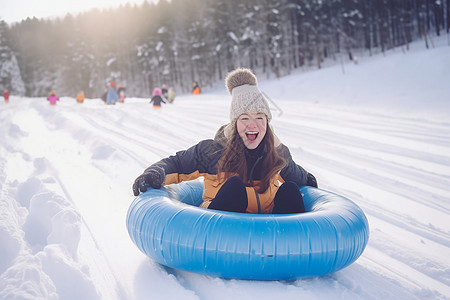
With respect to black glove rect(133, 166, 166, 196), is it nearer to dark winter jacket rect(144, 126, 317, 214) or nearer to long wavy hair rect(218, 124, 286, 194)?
dark winter jacket rect(144, 126, 317, 214)

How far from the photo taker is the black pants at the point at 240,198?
2.22 metres

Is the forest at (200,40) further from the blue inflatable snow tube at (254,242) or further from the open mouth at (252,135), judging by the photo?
the blue inflatable snow tube at (254,242)

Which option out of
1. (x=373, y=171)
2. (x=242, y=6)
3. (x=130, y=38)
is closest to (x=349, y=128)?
(x=373, y=171)

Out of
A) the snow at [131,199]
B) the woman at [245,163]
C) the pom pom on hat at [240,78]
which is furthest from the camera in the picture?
the pom pom on hat at [240,78]

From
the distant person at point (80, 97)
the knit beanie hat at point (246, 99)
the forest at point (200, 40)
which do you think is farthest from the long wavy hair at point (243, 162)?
the forest at point (200, 40)

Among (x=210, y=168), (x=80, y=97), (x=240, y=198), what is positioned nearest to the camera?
(x=240, y=198)

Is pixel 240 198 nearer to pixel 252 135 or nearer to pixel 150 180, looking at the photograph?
pixel 252 135

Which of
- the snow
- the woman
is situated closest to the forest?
the snow

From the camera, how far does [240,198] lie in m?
2.24

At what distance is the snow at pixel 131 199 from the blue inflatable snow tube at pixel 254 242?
0.47ft

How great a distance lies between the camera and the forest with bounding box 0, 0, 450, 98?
31.0 meters

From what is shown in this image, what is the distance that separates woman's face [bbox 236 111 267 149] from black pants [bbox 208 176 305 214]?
1.20ft

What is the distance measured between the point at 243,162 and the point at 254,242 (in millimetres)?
734

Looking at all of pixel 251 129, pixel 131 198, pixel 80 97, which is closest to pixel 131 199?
pixel 131 198
